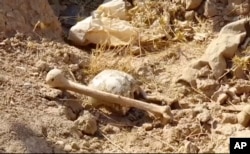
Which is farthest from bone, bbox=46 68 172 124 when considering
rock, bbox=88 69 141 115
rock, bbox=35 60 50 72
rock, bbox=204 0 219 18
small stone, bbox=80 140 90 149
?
rock, bbox=204 0 219 18

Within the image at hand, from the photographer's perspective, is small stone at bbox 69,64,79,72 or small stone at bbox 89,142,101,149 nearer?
small stone at bbox 89,142,101,149

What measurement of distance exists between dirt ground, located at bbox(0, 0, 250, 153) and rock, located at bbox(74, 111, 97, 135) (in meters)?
0.02

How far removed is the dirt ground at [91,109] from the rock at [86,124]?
0.05 ft

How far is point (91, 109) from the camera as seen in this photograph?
9.05 feet

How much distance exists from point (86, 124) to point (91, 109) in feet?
0.56

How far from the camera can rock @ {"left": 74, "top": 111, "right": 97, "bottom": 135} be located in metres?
2.60

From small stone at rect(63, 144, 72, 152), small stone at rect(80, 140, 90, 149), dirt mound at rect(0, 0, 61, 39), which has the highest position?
dirt mound at rect(0, 0, 61, 39)

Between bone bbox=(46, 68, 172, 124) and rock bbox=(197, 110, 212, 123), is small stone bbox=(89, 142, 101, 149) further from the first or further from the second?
rock bbox=(197, 110, 212, 123)

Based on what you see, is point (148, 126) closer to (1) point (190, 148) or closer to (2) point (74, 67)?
(1) point (190, 148)

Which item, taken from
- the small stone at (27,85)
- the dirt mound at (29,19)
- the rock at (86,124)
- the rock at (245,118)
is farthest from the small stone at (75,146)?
the dirt mound at (29,19)

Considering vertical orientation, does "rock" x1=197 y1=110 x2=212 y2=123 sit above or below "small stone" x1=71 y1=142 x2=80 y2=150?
above

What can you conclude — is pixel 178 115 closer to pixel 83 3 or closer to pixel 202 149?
pixel 202 149

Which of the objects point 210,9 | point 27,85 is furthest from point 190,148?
point 210,9

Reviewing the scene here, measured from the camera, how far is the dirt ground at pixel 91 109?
8.30 ft
